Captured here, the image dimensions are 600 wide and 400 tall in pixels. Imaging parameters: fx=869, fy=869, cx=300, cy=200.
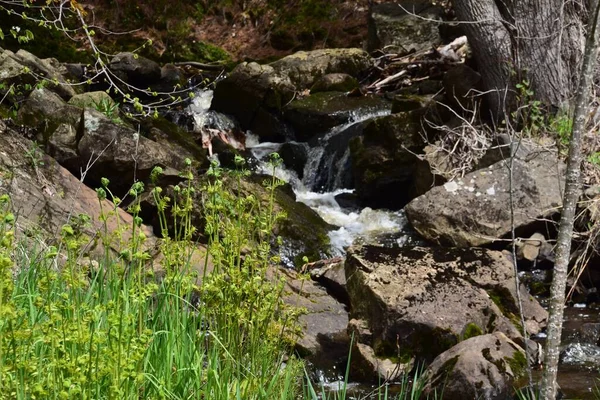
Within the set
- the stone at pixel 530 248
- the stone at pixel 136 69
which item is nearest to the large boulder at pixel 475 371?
the stone at pixel 530 248

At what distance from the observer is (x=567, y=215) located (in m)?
3.01

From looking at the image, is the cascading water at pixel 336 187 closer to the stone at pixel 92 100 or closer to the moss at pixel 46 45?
the stone at pixel 92 100

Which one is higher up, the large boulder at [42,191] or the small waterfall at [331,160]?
the small waterfall at [331,160]

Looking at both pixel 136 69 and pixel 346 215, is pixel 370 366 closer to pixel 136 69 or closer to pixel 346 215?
pixel 346 215

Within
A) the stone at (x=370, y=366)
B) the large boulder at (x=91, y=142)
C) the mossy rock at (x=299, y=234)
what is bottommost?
the stone at (x=370, y=366)

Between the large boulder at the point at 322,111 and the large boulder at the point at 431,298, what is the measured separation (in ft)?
18.9

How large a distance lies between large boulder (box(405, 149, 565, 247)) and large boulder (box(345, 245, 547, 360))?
4.09ft

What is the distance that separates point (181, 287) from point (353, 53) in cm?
1223

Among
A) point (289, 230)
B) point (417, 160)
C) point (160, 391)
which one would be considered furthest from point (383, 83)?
point (160, 391)

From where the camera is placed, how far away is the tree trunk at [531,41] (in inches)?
379

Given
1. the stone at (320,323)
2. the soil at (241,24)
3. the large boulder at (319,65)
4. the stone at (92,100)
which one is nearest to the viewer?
the stone at (320,323)

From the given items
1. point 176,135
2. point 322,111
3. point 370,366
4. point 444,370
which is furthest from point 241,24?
point 444,370

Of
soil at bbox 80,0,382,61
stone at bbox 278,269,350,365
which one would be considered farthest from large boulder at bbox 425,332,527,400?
soil at bbox 80,0,382,61

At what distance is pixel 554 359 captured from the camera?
306 cm
